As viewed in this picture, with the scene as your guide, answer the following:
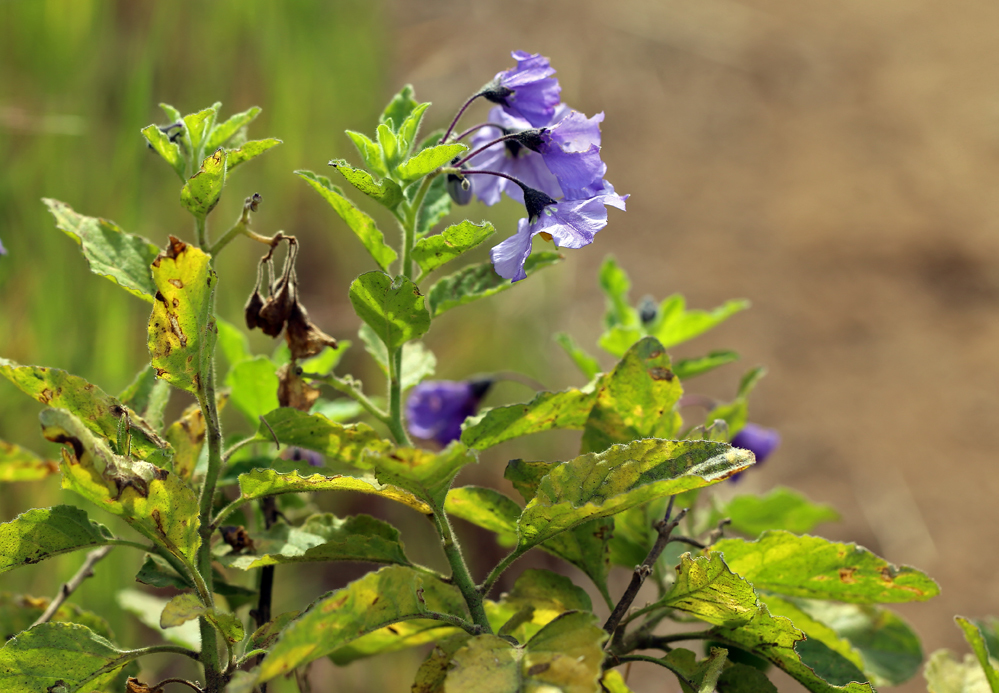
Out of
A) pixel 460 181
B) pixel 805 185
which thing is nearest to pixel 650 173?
pixel 805 185

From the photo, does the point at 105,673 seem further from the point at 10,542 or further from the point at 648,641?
the point at 648,641

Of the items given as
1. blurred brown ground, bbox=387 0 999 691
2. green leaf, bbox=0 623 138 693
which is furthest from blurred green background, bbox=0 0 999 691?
green leaf, bbox=0 623 138 693

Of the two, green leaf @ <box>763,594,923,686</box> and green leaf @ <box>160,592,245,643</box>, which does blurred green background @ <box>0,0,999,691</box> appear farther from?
green leaf @ <box>763,594,923,686</box>

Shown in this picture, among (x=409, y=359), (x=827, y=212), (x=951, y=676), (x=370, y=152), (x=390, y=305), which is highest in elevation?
(x=370, y=152)

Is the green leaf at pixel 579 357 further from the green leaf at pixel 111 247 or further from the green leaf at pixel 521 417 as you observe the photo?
the green leaf at pixel 111 247

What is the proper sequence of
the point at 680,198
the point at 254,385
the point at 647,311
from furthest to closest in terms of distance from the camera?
the point at 680,198 → the point at 647,311 → the point at 254,385

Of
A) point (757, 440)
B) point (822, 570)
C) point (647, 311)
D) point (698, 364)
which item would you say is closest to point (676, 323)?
point (647, 311)

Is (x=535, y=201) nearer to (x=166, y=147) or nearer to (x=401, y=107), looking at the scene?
(x=401, y=107)
